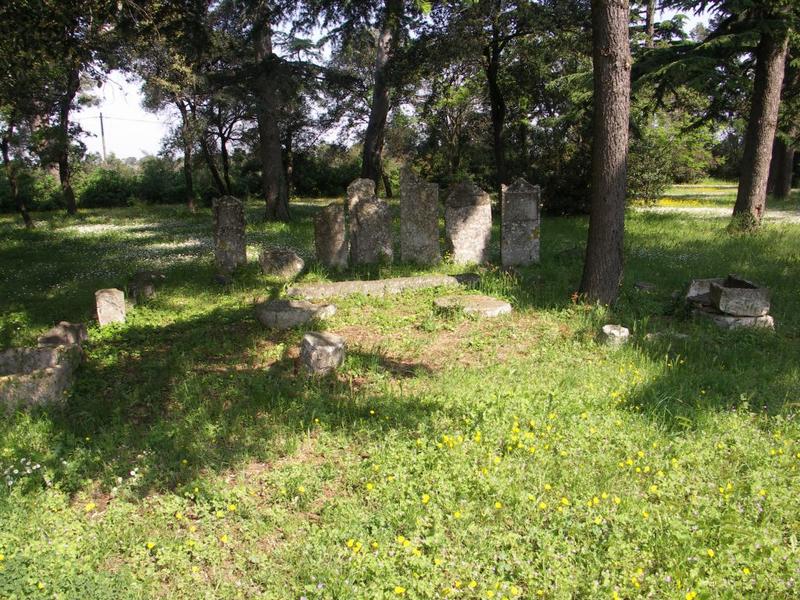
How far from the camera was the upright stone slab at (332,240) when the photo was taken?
36.4 ft

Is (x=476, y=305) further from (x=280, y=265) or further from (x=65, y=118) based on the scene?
(x=65, y=118)

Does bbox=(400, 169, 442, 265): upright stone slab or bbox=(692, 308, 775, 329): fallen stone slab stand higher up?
bbox=(400, 169, 442, 265): upright stone slab

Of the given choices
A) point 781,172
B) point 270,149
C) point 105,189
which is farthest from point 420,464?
point 105,189

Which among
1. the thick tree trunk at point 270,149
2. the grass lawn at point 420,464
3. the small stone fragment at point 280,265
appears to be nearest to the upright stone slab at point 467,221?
the small stone fragment at point 280,265

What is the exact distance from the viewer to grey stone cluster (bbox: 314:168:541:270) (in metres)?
11.2

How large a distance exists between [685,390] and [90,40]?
10271 mm

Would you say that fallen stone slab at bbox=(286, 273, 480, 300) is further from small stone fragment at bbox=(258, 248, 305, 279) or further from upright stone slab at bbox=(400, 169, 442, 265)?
upright stone slab at bbox=(400, 169, 442, 265)

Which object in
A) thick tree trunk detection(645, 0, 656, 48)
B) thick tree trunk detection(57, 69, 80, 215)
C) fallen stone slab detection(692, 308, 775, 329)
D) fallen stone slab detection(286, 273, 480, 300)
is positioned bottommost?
fallen stone slab detection(692, 308, 775, 329)

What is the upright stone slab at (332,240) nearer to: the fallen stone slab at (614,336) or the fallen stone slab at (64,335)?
the fallen stone slab at (64,335)

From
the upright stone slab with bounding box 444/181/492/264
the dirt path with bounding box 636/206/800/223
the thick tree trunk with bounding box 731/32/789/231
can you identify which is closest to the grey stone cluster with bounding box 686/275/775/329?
the upright stone slab with bounding box 444/181/492/264

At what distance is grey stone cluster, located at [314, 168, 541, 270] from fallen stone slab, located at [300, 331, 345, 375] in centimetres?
490

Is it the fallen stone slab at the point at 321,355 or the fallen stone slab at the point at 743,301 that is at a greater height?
the fallen stone slab at the point at 743,301

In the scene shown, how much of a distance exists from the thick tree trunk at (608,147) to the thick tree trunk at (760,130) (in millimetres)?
7913

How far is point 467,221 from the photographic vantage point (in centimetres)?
1145
